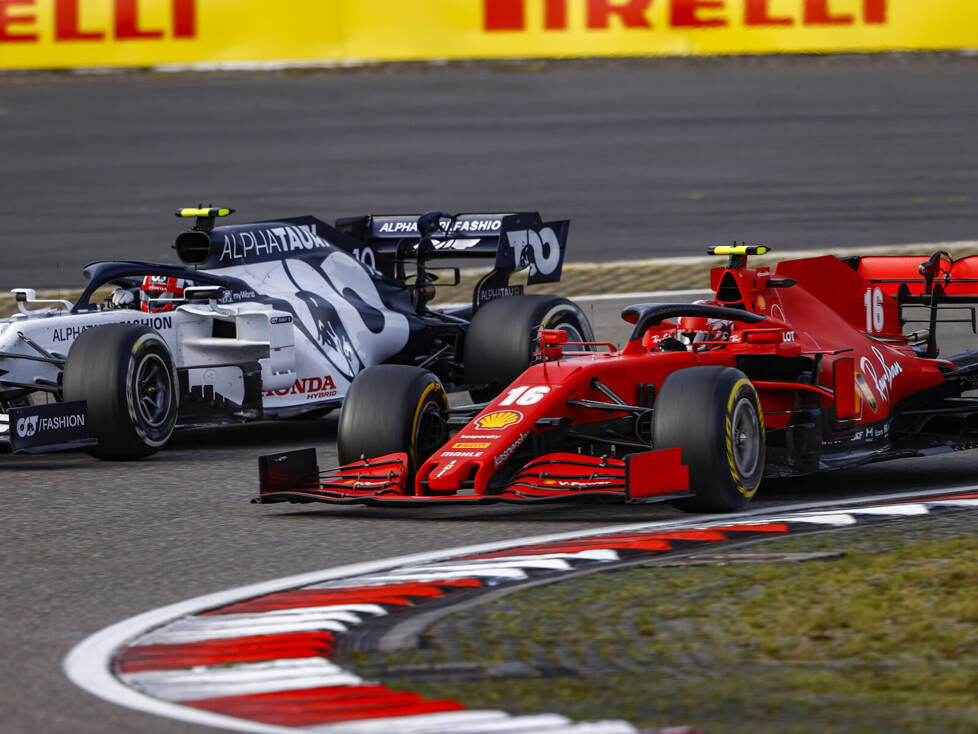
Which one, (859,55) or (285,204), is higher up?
(859,55)

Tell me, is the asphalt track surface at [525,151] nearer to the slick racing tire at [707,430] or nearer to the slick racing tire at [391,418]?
the slick racing tire at [391,418]

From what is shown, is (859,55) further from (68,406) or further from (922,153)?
(68,406)

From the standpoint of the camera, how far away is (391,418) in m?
9.59

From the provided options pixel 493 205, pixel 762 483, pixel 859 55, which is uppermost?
pixel 859 55

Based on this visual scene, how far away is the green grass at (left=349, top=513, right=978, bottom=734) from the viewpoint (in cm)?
550

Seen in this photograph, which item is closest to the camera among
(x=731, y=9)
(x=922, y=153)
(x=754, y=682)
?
(x=754, y=682)

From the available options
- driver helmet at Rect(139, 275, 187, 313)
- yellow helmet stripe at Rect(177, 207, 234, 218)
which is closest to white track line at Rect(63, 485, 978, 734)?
driver helmet at Rect(139, 275, 187, 313)

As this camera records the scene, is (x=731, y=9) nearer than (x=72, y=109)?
Yes

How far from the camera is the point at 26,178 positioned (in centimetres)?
2595

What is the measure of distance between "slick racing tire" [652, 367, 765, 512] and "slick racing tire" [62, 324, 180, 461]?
3.58 m

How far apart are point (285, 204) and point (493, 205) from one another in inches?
97.8

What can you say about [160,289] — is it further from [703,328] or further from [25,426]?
[703,328]

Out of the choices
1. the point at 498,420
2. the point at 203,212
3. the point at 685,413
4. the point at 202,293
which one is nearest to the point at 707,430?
the point at 685,413

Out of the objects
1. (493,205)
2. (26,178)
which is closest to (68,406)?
(493,205)
